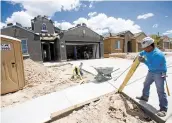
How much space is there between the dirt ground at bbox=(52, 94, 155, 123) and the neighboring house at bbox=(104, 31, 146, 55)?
73.6 ft

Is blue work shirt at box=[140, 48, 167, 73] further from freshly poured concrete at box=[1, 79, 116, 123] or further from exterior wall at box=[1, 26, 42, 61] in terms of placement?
exterior wall at box=[1, 26, 42, 61]

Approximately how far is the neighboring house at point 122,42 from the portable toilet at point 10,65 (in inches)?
828

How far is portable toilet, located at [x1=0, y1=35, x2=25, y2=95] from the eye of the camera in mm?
5707

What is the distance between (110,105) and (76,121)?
103 centimetres

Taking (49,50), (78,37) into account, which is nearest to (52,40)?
(49,50)

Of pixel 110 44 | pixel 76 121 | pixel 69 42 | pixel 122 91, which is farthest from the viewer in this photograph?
pixel 110 44

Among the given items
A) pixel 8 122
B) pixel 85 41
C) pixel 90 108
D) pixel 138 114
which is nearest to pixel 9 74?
pixel 8 122

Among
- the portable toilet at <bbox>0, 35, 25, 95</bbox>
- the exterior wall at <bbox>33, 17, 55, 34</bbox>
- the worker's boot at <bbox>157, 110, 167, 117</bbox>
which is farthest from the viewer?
the exterior wall at <bbox>33, 17, 55, 34</bbox>

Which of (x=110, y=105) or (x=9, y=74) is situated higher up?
(x=9, y=74)

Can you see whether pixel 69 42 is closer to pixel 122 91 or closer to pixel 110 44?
pixel 110 44

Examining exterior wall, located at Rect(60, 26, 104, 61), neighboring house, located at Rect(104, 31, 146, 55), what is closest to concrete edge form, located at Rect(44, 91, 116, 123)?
exterior wall, located at Rect(60, 26, 104, 61)

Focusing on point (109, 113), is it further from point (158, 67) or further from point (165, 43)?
point (165, 43)

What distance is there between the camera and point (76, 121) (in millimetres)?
3293

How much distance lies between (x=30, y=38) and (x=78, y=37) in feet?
21.6
